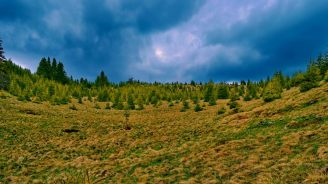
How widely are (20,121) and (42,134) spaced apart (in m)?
8.66

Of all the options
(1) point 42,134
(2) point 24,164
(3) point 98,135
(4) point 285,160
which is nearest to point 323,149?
(4) point 285,160

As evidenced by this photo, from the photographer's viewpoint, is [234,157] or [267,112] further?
[267,112]

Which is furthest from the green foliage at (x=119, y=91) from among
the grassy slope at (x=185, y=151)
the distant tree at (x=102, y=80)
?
the grassy slope at (x=185, y=151)

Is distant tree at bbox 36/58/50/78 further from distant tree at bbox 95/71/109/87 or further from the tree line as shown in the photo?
distant tree at bbox 95/71/109/87

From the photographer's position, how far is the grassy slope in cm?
1773

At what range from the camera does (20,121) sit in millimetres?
46719

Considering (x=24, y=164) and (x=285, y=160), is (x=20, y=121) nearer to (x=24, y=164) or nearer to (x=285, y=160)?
(x=24, y=164)

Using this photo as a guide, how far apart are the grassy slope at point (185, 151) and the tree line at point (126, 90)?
16305 mm

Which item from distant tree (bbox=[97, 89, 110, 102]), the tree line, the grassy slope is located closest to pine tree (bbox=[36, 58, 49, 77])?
the tree line

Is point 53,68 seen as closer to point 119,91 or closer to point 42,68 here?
point 42,68

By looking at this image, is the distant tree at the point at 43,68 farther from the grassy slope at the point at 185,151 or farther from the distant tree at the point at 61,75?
the grassy slope at the point at 185,151

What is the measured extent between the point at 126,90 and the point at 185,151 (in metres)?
100

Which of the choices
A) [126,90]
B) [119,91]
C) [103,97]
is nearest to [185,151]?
[103,97]

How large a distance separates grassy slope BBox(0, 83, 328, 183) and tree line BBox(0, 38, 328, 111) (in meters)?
16.3
